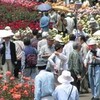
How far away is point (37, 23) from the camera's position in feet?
97.8

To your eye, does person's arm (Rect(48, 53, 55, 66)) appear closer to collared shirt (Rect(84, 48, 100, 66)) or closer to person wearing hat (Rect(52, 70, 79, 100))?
collared shirt (Rect(84, 48, 100, 66))

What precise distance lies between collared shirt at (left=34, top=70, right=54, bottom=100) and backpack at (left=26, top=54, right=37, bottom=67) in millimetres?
4554

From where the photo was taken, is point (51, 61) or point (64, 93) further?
point (51, 61)

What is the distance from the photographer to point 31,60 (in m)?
17.3

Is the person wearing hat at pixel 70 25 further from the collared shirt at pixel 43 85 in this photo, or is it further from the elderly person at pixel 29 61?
the collared shirt at pixel 43 85

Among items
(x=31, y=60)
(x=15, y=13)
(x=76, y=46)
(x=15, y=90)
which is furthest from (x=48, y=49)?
(x=15, y=13)

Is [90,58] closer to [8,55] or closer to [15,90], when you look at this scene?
[8,55]

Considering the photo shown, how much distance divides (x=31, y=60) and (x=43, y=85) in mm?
4756

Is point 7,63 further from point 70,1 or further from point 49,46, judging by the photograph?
point 70,1

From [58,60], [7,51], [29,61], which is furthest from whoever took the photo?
[7,51]

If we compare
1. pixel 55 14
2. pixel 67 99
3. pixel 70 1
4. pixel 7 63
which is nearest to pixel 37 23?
pixel 55 14

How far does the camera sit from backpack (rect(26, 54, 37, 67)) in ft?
56.4

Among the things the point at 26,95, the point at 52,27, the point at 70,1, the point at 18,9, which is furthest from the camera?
the point at 70,1

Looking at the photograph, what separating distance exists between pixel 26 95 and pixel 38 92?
1.59 meters
